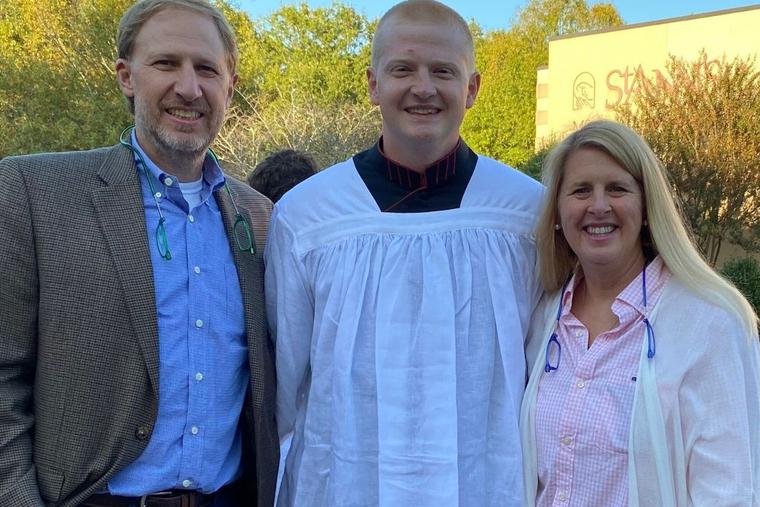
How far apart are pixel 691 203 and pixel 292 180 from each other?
29.7ft

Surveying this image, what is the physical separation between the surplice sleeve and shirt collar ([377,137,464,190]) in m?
0.44

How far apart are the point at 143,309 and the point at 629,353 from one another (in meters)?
1.51

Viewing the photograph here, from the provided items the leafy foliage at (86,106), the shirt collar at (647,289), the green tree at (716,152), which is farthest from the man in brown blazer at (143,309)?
the leafy foliage at (86,106)

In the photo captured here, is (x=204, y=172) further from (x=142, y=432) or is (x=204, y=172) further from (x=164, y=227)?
(x=142, y=432)

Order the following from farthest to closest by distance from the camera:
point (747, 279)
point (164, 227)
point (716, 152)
Answer: point (716, 152) → point (747, 279) → point (164, 227)

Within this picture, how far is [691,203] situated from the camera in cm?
1198

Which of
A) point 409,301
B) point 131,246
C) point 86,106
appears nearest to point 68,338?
point 131,246

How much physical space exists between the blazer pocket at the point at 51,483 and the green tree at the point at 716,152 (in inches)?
437

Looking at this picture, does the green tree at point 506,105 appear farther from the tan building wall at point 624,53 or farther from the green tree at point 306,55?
the tan building wall at point 624,53

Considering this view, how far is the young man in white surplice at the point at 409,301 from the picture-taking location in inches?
95.1

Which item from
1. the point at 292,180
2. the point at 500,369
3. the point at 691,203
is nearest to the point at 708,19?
the point at 691,203

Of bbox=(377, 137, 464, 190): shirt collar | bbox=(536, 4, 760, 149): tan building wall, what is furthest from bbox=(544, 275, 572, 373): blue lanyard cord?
bbox=(536, 4, 760, 149): tan building wall

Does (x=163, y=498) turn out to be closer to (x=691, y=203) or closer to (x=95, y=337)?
(x=95, y=337)

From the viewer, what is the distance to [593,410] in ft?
7.36
